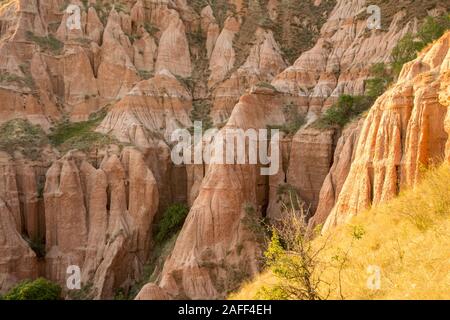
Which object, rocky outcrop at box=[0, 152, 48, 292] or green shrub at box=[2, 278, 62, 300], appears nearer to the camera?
green shrub at box=[2, 278, 62, 300]

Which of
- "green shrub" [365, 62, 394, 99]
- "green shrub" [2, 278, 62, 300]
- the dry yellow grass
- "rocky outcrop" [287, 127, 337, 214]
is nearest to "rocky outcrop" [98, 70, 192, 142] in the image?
"rocky outcrop" [287, 127, 337, 214]

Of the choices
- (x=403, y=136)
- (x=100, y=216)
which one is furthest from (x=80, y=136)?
(x=403, y=136)

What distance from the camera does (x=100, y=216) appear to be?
31578 mm

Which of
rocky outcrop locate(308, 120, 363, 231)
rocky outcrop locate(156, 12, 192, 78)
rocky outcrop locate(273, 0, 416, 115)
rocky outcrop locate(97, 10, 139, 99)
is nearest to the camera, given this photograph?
rocky outcrop locate(308, 120, 363, 231)

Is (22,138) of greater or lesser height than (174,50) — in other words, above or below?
below

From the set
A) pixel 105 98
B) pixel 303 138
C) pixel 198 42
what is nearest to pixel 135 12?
pixel 198 42

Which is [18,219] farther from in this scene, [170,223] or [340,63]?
[340,63]

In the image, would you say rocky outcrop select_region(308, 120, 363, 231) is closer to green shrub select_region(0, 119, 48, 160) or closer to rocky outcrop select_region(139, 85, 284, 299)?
rocky outcrop select_region(139, 85, 284, 299)

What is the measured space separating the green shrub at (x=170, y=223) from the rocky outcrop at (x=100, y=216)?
0.80 metres

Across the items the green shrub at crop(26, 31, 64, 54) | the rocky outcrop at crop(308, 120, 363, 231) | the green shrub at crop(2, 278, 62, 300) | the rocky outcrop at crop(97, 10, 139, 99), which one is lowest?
the green shrub at crop(2, 278, 62, 300)

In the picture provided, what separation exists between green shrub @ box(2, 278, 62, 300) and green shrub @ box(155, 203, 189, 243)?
23.7 ft

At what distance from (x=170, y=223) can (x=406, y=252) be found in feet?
78.1

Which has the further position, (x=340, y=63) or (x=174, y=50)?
(x=174, y=50)

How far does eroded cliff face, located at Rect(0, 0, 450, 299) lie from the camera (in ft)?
78.3
